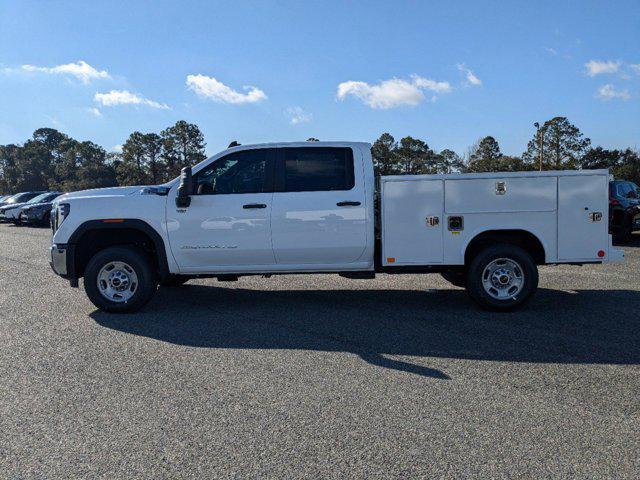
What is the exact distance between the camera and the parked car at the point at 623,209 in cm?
1409

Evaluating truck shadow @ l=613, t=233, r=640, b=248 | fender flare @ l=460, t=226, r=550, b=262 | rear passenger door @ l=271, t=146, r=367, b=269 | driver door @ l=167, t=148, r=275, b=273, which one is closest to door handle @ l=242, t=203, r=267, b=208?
driver door @ l=167, t=148, r=275, b=273

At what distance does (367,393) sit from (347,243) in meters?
2.86

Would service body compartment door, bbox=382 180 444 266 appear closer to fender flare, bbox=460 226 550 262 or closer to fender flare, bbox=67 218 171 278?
fender flare, bbox=460 226 550 262

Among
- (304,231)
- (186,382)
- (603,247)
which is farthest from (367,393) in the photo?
(603,247)

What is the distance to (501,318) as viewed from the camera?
6.57m

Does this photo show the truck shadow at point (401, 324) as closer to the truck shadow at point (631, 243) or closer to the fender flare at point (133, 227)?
the fender flare at point (133, 227)

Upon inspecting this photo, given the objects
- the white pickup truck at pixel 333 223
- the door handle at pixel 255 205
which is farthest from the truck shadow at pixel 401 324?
the door handle at pixel 255 205

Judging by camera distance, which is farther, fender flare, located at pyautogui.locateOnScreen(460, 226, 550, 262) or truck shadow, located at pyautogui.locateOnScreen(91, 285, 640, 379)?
fender flare, located at pyautogui.locateOnScreen(460, 226, 550, 262)

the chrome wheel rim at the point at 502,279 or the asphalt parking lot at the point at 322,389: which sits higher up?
the chrome wheel rim at the point at 502,279

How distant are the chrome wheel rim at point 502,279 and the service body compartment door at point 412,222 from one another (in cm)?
66

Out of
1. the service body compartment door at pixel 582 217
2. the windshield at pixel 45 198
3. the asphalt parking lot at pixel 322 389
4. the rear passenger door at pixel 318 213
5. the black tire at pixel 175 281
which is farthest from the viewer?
the windshield at pixel 45 198

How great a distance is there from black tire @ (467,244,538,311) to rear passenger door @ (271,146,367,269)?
1.43 metres

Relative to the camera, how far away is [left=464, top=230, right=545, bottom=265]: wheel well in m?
6.87

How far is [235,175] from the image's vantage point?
22.9ft
